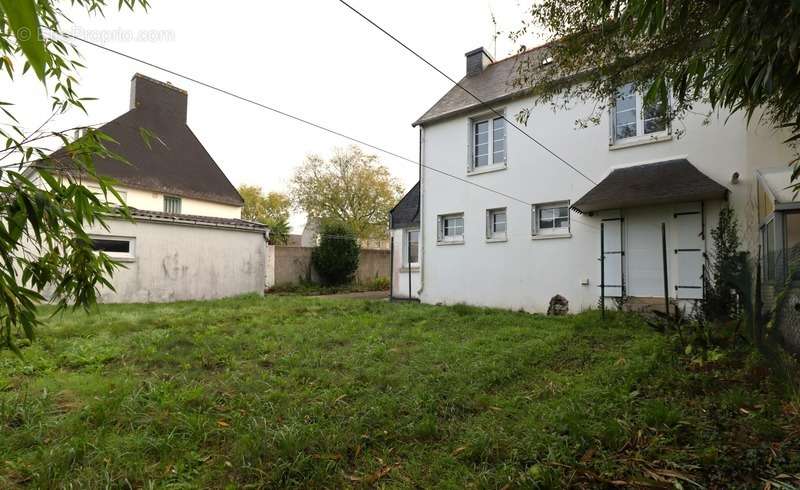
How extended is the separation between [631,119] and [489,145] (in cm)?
344

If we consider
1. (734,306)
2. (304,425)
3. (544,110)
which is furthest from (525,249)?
(304,425)

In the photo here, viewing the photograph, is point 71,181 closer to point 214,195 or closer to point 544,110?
point 544,110

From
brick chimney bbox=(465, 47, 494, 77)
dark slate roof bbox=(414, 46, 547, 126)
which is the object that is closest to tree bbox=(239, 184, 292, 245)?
brick chimney bbox=(465, 47, 494, 77)

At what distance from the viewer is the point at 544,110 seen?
987 centimetres

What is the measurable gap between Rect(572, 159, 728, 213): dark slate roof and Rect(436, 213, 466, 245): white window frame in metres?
3.55

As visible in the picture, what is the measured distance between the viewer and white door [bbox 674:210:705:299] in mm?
7656

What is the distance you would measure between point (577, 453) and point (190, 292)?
12.5 meters

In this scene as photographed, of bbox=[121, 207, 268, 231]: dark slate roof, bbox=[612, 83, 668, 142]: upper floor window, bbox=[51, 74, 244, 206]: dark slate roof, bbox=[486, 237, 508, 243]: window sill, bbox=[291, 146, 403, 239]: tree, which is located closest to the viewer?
bbox=[612, 83, 668, 142]: upper floor window

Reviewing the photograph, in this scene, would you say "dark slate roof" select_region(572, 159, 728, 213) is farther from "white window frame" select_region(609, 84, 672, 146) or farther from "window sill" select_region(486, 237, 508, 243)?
"window sill" select_region(486, 237, 508, 243)

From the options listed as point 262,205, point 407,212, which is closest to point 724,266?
point 407,212

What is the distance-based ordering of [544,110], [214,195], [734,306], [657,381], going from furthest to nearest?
[214,195], [544,110], [734,306], [657,381]

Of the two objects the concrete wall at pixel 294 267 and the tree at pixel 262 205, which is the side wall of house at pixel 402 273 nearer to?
the concrete wall at pixel 294 267

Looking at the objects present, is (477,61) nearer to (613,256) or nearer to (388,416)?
(613,256)

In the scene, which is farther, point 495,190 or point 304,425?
point 495,190
